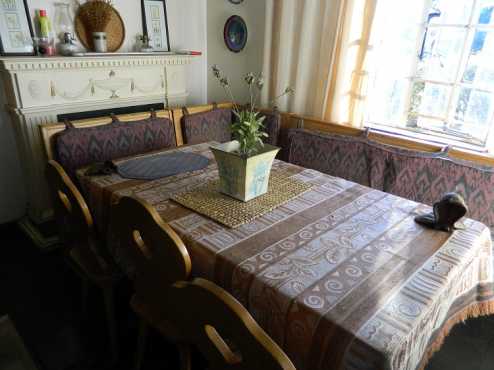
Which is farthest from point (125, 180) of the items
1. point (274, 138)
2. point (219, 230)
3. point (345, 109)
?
point (345, 109)

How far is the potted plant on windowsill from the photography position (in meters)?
1.36

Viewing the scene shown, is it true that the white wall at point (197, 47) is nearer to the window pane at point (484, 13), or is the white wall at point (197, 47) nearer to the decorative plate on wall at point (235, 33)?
the decorative plate on wall at point (235, 33)

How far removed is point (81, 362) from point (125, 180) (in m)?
0.84

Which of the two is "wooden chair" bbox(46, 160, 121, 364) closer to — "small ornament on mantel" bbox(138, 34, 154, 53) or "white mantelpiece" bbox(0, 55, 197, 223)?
"white mantelpiece" bbox(0, 55, 197, 223)

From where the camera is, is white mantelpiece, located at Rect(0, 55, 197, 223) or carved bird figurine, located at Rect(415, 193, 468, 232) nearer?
carved bird figurine, located at Rect(415, 193, 468, 232)

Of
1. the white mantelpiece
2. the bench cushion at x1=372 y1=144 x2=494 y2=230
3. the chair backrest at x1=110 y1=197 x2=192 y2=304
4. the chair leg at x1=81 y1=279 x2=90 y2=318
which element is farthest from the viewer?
the white mantelpiece

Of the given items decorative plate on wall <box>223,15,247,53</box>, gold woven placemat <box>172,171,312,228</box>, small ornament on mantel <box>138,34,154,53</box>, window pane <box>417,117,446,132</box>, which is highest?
decorative plate on wall <box>223,15,247,53</box>

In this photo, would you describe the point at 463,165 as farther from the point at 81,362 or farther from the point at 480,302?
the point at 81,362

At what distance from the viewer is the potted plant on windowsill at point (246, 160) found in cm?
136

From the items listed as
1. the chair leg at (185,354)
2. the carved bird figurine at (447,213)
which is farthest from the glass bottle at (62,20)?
the carved bird figurine at (447,213)

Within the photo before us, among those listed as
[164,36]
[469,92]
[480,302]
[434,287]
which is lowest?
[480,302]

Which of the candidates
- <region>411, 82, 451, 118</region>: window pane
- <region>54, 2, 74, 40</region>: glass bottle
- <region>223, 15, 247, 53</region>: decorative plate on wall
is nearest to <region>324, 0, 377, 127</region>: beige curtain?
<region>411, 82, 451, 118</region>: window pane

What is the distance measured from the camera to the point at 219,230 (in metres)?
A: 1.23

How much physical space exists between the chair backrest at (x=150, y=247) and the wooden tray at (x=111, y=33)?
5.71 feet
